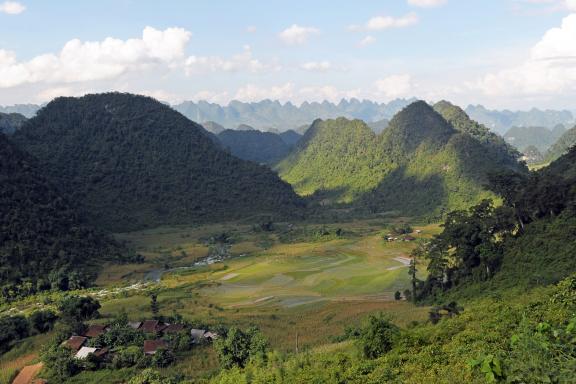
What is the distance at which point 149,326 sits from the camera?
133 feet

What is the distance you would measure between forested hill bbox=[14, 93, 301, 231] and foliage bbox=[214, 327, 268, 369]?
78.6 meters

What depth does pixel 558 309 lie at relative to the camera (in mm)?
21391

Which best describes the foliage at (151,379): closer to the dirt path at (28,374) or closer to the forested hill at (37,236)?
the dirt path at (28,374)

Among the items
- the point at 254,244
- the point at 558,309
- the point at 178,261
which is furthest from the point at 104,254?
the point at 558,309

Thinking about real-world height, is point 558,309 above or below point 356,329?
above

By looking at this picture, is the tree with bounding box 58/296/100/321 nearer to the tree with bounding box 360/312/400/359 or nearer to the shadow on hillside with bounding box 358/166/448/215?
the tree with bounding box 360/312/400/359

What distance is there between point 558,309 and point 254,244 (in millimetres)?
71019

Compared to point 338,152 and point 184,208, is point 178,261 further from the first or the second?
point 338,152

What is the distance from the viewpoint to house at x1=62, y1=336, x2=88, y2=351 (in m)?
36.3

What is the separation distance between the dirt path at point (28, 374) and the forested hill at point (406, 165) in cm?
9851

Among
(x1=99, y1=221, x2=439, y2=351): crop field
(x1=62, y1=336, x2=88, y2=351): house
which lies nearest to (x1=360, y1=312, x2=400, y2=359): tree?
(x1=99, y1=221, x2=439, y2=351): crop field

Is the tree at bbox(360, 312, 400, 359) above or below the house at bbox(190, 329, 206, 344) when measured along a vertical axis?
above

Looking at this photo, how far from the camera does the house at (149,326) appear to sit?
3991 cm

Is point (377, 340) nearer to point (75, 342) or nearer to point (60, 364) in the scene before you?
point (60, 364)
